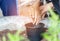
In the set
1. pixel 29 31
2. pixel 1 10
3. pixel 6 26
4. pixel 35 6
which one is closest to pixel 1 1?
pixel 1 10

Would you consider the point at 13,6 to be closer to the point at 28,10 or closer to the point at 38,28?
the point at 38,28

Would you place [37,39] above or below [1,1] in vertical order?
below

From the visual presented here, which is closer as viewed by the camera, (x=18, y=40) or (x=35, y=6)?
(x=18, y=40)

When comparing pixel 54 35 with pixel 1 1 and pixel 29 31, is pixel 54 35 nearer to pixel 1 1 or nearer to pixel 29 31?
pixel 29 31

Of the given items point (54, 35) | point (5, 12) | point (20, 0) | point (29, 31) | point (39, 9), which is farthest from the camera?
point (39, 9)

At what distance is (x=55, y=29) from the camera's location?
0.46m

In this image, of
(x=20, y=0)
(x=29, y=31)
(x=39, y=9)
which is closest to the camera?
(x=29, y=31)

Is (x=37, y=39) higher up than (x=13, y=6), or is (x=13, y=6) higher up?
(x=13, y=6)

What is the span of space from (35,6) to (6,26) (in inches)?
120

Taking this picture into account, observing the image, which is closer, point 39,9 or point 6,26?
point 6,26

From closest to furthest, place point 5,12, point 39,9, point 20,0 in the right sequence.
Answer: point 5,12 < point 20,0 < point 39,9

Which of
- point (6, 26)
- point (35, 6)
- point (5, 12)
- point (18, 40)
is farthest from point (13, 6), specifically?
point (35, 6)

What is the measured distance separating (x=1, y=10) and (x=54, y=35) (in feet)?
5.46

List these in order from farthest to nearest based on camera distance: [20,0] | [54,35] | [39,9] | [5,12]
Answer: [39,9] < [20,0] < [5,12] < [54,35]
